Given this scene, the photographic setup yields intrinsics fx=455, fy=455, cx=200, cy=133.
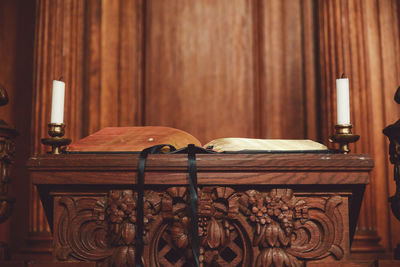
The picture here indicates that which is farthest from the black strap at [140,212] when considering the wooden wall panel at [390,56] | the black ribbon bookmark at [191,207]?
the wooden wall panel at [390,56]

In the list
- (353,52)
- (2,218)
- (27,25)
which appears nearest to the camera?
(2,218)

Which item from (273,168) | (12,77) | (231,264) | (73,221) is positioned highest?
(12,77)

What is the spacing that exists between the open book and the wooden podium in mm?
101

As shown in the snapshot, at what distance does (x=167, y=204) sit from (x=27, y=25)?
225 cm

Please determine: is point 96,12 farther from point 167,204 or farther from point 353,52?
point 167,204

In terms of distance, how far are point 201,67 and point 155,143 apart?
1716 millimetres

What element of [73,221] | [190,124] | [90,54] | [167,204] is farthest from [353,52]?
[73,221]

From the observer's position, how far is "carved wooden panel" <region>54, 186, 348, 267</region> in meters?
1.43

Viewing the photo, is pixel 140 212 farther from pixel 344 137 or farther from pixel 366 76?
pixel 366 76

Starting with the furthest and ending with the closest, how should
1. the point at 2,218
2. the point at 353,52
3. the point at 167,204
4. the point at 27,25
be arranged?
the point at 27,25
the point at 353,52
the point at 2,218
the point at 167,204

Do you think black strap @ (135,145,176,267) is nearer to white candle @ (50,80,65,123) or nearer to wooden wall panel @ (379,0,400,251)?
white candle @ (50,80,65,123)

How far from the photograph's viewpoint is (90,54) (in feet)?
10.4

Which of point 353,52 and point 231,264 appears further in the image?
point 353,52

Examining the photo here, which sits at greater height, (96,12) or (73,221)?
(96,12)
